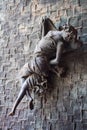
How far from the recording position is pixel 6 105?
2939 mm

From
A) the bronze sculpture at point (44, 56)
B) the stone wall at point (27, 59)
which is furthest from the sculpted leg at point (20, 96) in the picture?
the stone wall at point (27, 59)

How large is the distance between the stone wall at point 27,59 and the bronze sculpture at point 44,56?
0.12 metres

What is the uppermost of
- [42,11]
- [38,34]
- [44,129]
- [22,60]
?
[42,11]

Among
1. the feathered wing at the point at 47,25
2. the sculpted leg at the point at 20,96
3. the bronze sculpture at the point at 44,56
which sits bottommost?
the sculpted leg at the point at 20,96

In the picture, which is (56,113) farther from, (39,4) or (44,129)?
(39,4)

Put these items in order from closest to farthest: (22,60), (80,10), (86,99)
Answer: (86,99), (80,10), (22,60)

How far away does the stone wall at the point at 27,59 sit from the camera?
262 cm

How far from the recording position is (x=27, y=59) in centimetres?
295

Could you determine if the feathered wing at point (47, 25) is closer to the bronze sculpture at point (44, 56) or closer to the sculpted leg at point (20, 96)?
the bronze sculpture at point (44, 56)

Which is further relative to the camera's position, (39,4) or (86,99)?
(39,4)

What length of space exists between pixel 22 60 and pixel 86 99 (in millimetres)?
761

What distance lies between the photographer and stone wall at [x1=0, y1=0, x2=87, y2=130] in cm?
262

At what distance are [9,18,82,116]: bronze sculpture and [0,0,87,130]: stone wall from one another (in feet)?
0.38

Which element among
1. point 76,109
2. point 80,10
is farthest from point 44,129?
point 80,10
